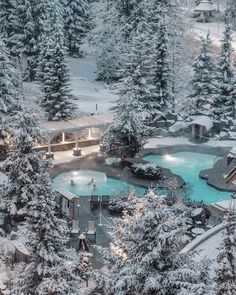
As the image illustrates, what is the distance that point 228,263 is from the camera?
42.3 ft

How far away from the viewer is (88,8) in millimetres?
72125

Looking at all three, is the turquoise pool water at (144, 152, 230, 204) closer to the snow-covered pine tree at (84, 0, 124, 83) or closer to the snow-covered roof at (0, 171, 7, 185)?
the snow-covered roof at (0, 171, 7, 185)

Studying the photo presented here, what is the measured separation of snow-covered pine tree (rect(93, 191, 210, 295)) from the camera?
1335 cm

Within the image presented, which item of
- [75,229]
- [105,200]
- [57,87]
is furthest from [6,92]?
[75,229]

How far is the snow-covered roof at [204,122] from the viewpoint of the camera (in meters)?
45.9

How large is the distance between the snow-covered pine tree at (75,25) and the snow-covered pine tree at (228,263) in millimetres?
54944

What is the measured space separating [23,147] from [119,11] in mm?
34727

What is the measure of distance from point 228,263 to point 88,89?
1842 inches

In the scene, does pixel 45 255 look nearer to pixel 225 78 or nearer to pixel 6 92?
pixel 6 92

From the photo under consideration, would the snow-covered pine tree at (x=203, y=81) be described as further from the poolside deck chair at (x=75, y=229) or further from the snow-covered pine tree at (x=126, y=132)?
the poolside deck chair at (x=75, y=229)

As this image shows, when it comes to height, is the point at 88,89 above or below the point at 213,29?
below

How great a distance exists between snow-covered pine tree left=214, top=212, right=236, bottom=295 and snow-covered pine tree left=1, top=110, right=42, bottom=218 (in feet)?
54.1

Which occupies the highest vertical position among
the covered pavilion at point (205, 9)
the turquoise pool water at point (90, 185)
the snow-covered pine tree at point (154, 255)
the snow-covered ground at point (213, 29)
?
the covered pavilion at point (205, 9)

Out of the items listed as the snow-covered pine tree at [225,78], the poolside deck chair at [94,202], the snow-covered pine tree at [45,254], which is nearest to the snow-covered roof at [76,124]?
the poolside deck chair at [94,202]
